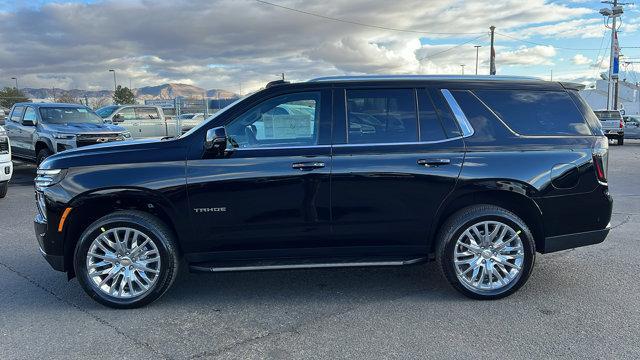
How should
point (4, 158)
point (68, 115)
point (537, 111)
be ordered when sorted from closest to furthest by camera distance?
1. point (537, 111)
2. point (4, 158)
3. point (68, 115)

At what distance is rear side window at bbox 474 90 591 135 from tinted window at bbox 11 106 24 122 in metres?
12.1

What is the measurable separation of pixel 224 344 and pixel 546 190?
2.93 metres

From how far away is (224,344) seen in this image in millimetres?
3436

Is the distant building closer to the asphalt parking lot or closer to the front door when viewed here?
the asphalt parking lot

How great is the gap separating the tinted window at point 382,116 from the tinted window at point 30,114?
10461 mm

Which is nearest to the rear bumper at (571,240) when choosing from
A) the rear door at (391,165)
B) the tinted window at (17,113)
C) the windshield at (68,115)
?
the rear door at (391,165)

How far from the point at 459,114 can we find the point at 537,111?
724 millimetres

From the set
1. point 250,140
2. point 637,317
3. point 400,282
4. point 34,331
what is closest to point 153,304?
point 34,331

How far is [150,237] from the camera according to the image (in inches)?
156

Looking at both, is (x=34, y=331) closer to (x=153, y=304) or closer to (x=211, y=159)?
(x=153, y=304)

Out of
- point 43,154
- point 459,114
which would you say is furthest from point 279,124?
point 43,154

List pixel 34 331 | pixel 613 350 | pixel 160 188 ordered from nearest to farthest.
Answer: pixel 613 350, pixel 34 331, pixel 160 188

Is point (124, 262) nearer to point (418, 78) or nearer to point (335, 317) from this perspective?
point (335, 317)

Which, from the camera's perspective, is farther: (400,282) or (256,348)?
(400,282)
